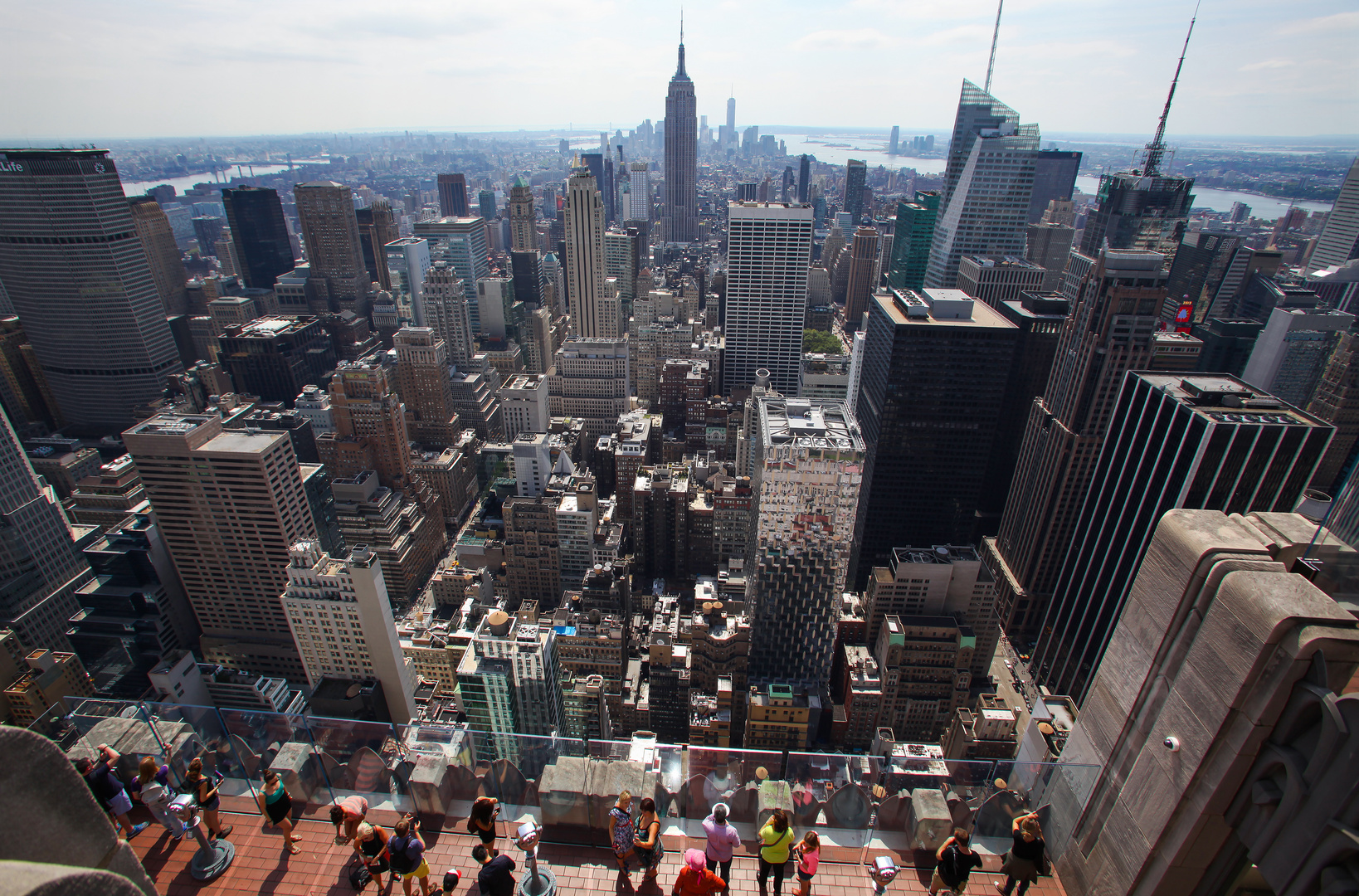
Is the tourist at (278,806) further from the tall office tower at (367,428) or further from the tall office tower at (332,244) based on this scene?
the tall office tower at (332,244)

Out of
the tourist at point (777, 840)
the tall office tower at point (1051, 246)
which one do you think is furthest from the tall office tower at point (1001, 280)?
the tourist at point (777, 840)

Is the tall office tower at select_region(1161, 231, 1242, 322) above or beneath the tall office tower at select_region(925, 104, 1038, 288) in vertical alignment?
beneath

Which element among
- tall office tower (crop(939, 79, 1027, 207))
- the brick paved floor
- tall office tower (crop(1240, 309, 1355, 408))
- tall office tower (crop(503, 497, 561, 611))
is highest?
tall office tower (crop(939, 79, 1027, 207))

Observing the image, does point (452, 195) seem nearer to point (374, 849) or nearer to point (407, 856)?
point (374, 849)

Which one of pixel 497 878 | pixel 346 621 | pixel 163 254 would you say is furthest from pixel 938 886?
pixel 163 254

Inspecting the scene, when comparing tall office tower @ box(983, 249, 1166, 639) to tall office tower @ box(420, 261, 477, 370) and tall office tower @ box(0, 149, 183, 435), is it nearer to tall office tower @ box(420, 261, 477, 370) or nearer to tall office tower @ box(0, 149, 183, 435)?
tall office tower @ box(420, 261, 477, 370)

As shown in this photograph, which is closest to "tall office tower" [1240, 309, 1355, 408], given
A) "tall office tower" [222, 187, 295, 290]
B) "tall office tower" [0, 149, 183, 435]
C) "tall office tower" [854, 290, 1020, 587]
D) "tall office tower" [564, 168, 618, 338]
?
"tall office tower" [854, 290, 1020, 587]

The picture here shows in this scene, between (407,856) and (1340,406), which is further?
(1340,406)
